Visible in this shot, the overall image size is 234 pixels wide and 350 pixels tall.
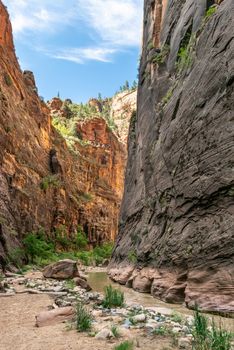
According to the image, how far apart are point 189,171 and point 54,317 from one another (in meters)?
6.41

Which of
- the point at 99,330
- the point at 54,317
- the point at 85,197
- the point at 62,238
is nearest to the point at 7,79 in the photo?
the point at 62,238

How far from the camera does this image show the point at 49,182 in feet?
127

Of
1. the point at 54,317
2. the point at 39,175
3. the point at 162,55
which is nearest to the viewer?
the point at 54,317

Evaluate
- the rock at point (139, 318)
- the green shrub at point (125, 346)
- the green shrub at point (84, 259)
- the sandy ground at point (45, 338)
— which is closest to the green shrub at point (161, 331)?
the sandy ground at point (45, 338)

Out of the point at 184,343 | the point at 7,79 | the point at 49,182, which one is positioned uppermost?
the point at 7,79

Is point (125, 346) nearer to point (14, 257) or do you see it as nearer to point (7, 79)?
point (14, 257)

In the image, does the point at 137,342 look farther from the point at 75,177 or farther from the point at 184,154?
the point at 75,177

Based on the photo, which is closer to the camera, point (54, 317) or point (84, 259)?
point (54, 317)

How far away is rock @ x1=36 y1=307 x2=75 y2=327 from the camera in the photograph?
22.7ft

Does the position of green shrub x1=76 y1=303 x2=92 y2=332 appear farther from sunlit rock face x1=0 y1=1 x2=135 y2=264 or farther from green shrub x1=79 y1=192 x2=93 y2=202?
green shrub x1=79 y1=192 x2=93 y2=202

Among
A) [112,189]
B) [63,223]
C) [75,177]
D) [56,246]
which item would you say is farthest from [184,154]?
[112,189]

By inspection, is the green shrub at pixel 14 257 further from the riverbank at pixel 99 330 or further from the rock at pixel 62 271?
the riverbank at pixel 99 330

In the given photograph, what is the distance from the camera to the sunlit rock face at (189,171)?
910cm

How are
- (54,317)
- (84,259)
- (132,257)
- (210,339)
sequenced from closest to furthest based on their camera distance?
(210,339)
(54,317)
(132,257)
(84,259)
